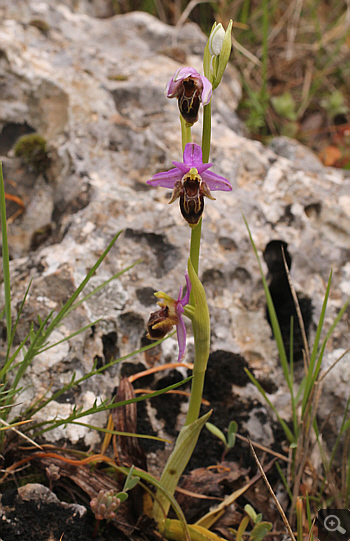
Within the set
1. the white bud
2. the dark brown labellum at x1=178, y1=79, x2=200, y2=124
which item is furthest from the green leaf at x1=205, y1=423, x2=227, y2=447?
the white bud

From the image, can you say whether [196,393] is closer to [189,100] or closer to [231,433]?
[231,433]

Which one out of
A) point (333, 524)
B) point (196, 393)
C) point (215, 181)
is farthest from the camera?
point (333, 524)

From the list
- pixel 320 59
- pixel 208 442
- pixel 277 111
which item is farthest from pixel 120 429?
pixel 320 59

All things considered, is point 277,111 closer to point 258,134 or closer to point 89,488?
point 258,134

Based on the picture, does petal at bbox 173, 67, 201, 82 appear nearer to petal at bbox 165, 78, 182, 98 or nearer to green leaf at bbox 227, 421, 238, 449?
petal at bbox 165, 78, 182, 98

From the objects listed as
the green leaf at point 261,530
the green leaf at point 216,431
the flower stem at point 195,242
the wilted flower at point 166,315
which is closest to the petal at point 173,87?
the flower stem at point 195,242

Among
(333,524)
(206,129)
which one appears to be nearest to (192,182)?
(206,129)
